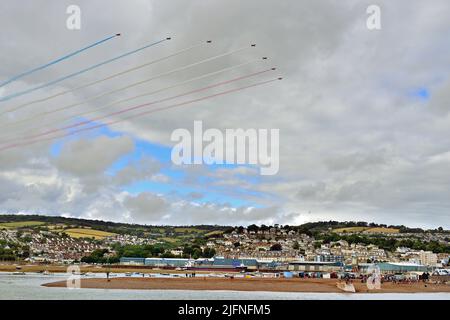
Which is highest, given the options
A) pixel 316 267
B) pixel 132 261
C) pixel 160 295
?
pixel 132 261

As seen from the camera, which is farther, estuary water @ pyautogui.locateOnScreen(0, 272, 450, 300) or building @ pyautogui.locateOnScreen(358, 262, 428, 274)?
building @ pyautogui.locateOnScreen(358, 262, 428, 274)

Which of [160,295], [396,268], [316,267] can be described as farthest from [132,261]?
[160,295]

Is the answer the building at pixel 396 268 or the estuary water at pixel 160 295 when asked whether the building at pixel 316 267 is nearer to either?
the building at pixel 396 268

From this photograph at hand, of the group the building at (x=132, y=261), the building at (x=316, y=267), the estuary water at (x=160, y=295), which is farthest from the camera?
the building at (x=132, y=261)

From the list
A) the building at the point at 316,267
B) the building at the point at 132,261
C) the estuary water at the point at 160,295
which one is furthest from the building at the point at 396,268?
the estuary water at the point at 160,295

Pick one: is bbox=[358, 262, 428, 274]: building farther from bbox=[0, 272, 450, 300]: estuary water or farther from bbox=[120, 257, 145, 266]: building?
bbox=[0, 272, 450, 300]: estuary water

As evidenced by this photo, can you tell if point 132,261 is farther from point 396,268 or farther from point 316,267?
point 396,268

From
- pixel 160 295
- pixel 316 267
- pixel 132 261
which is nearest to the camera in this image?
pixel 160 295

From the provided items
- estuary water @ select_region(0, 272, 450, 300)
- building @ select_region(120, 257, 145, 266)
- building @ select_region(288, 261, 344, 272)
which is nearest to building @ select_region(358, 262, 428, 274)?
building @ select_region(288, 261, 344, 272)
